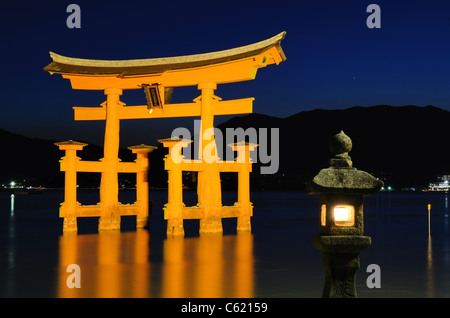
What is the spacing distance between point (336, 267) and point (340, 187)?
109 centimetres

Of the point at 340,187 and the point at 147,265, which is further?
the point at 147,265

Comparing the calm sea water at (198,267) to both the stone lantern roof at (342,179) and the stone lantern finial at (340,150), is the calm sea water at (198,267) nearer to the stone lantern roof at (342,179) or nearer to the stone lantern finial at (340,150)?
the stone lantern roof at (342,179)

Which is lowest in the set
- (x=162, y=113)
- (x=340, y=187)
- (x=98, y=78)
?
(x=340, y=187)

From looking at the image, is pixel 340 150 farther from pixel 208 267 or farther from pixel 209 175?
pixel 209 175

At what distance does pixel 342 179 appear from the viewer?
23.9 feet

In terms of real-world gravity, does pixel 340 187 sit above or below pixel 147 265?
above

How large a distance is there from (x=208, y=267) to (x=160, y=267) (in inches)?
46.2

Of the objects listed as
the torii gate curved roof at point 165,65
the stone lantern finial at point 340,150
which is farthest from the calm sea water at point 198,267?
the torii gate curved roof at point 165,65

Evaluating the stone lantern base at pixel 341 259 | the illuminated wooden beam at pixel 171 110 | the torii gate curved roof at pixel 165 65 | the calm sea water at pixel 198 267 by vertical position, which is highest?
the torii gate curved roof at pixel 165 65

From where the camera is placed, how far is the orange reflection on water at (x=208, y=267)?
33.6ft

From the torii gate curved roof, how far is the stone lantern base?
11562 mm
